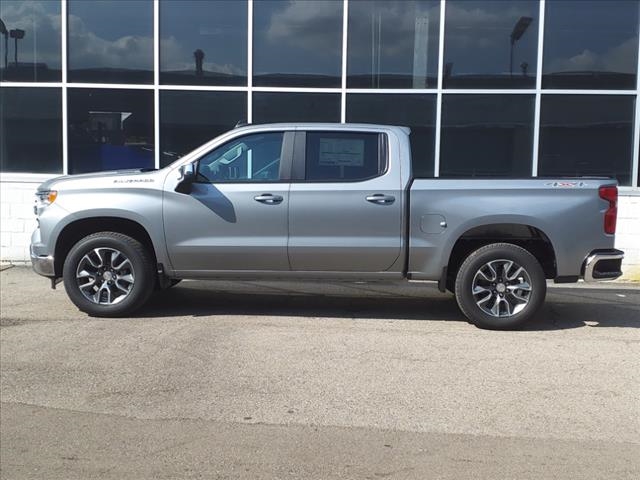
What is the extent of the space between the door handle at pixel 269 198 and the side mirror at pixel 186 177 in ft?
2.13

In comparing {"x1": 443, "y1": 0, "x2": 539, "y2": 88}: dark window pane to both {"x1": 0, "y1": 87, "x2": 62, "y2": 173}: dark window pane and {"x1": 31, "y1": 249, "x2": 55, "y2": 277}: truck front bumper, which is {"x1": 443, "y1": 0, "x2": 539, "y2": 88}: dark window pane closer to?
{"x1": 0, "y1": 87, "x2": 62, "y2": 173}: dark window pane

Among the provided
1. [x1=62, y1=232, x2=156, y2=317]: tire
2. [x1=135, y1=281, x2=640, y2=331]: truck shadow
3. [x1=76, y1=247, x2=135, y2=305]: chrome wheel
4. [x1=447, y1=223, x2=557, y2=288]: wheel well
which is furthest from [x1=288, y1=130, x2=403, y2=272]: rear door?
[x1=76, y1=247, x2=135, y2=305]: chrome wheel

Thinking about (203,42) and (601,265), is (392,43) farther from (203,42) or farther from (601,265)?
(601,265)

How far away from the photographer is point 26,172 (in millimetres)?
11078

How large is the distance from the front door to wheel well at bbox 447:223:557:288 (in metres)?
1.70

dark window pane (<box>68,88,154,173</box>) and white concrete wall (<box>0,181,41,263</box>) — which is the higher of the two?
dark window pane (<box>68,88,154,173</box>)

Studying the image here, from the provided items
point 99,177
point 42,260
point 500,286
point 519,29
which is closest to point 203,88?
point 99,177

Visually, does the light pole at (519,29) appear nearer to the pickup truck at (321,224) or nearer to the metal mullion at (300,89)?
the metal mullion at (300,89)

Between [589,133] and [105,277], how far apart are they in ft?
24.6

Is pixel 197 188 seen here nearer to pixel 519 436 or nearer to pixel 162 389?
pixel 162 389

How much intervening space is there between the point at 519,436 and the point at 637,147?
7631 mm

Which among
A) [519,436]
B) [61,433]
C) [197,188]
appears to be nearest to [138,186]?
[197,188]

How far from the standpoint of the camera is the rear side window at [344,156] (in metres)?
6.96

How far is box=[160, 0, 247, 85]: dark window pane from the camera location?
11.0m
